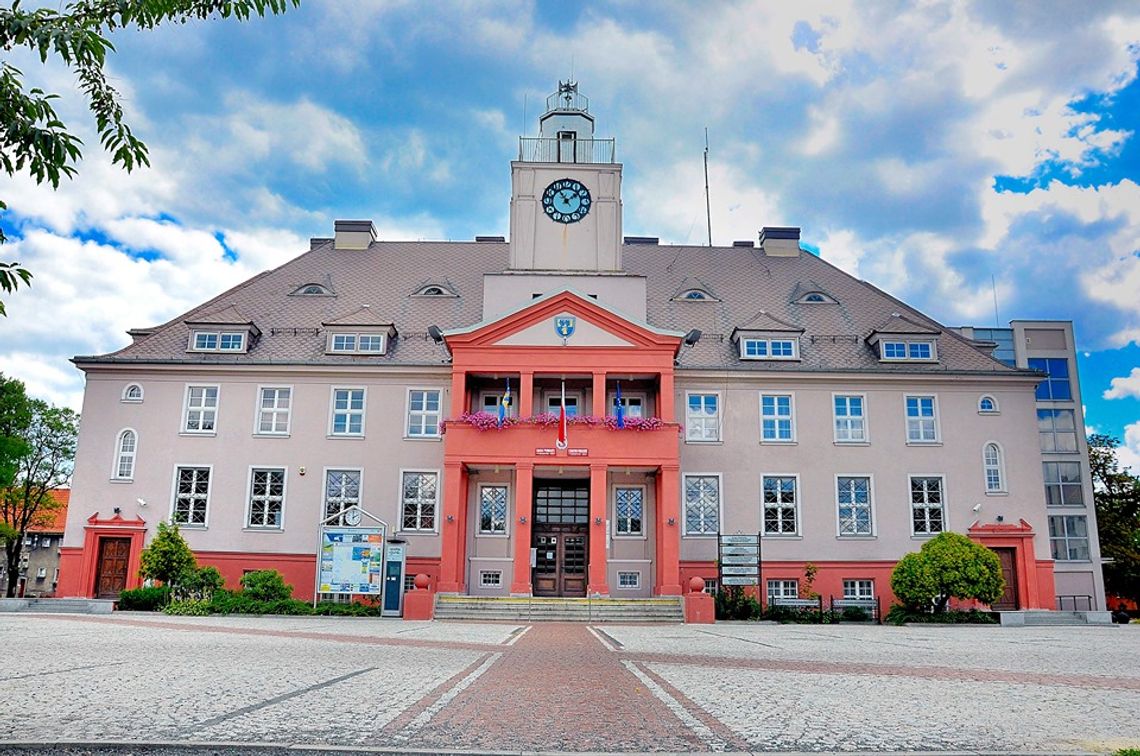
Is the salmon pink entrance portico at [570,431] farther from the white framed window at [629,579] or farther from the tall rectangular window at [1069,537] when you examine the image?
the tall rectangular window at [1069,537]

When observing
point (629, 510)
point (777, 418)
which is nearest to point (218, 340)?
point (629, 510)

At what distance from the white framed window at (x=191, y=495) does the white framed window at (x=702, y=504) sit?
54.0 ft

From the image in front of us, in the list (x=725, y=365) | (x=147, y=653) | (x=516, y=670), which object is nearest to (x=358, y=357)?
(x=725, y=365)

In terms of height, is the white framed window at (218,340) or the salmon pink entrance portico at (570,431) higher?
the white framed window at (218,340)

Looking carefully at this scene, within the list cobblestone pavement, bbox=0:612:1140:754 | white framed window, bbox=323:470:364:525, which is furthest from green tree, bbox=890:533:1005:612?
white framed window, bbox=323:470:364:525

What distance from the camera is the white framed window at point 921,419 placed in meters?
31.9

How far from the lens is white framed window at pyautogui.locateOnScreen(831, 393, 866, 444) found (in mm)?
31750

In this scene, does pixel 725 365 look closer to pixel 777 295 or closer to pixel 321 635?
pixel 777 295

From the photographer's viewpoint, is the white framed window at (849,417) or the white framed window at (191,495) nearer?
the white framed window at (191,495)

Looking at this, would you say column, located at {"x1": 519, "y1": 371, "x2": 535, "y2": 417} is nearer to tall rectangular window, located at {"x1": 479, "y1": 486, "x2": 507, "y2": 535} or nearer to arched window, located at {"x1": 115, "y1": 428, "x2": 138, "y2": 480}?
tall rectangular window, located at {"x1": 479, "y1": 486, "x2": 507, "y2": 535}

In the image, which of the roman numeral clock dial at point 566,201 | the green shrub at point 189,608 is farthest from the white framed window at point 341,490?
the roman numeral clock dial at point 566,201

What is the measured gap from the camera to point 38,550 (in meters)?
60.3

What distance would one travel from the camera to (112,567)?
30.5 metres

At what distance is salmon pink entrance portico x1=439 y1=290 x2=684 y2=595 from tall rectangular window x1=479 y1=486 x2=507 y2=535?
0.34 meters
